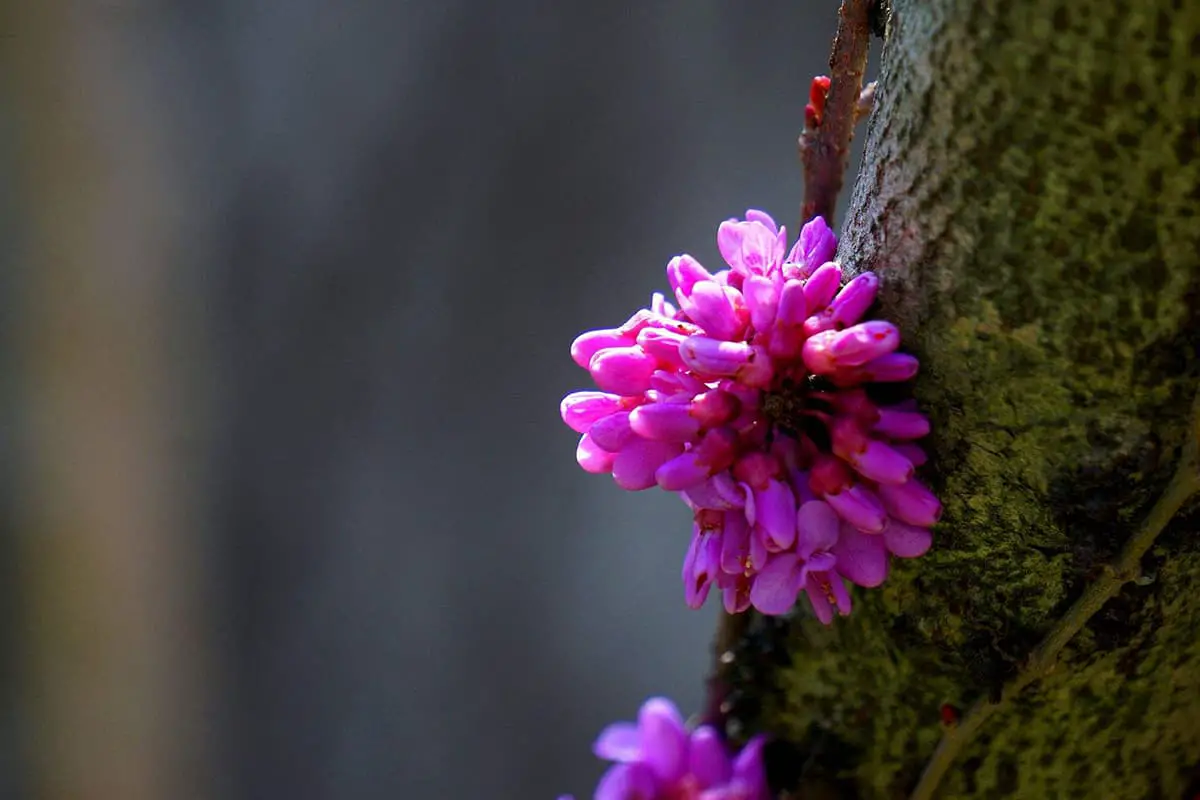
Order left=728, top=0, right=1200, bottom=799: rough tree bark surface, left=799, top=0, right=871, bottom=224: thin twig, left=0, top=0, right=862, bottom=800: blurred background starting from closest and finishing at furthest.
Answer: left=728, top=0, right=1200, bottom=799: rough tree bark surface
left=799, top=0, right=871, bottom=224: thin twig
left=0, top=0, right=862, bottom=800: blurred background

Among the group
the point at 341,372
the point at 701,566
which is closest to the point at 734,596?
the point at 701,566

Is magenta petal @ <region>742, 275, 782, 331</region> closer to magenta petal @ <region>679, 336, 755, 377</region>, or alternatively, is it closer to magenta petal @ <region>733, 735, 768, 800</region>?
magenta petal @ <region>679, 336, 755, 377</region>

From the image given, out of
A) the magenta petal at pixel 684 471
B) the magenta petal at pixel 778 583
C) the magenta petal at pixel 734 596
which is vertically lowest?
the magenta petal at pixel 734 596

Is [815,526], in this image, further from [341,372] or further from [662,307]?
[341,372]

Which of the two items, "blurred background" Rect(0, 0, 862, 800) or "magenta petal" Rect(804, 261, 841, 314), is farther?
"blurred background" Rect(0, 0, 862, 800)

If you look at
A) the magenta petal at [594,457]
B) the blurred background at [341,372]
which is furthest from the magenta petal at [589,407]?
the blurred background at [341,372]

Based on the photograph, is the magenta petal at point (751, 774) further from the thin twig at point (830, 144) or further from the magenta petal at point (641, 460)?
the thin twig at point (830, 144)

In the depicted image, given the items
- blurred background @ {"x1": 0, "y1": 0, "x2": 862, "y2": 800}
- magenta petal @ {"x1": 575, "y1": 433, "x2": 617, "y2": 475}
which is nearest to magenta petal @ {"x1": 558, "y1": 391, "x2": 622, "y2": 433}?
magenta petal @ {"x1": 575, "y1": 433, "x2": 617, "y2": 475}

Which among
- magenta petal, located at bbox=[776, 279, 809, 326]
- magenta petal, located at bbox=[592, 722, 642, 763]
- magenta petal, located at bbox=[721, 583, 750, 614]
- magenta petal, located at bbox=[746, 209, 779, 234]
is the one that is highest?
magenta petal, located at bbox=[746, 209, 779, 234]
